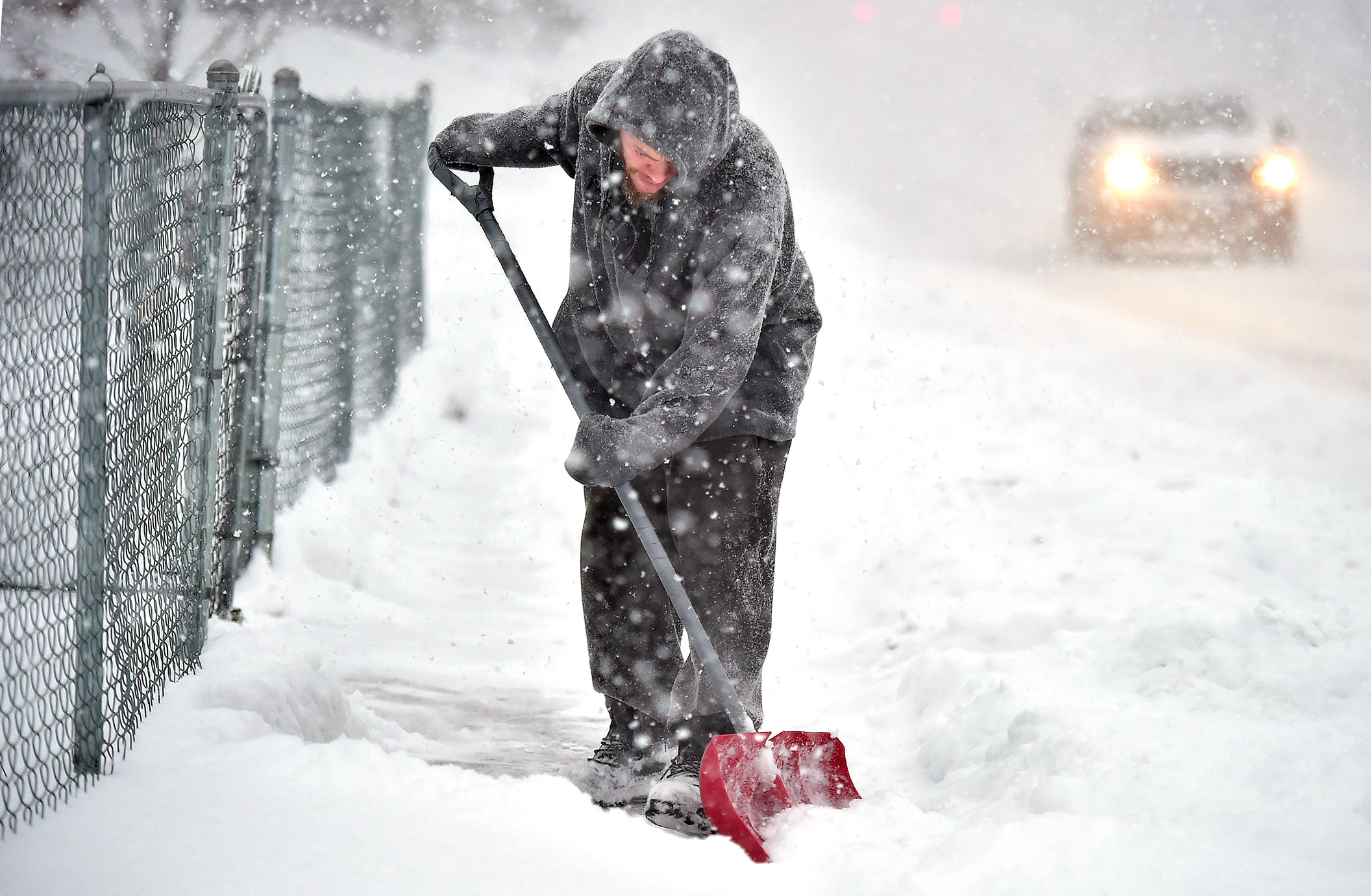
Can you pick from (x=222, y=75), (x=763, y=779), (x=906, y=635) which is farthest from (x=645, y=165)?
(x=906, y=635)

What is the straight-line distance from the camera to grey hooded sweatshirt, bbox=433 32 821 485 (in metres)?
2.21

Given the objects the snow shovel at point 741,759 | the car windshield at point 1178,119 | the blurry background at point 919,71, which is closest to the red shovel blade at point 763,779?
the snow shovel at point 741,759

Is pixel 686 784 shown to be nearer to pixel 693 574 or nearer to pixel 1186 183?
pixel 693 574

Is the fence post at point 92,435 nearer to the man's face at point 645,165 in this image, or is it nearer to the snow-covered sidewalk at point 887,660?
the snow-covered sidewalk at point 887,660

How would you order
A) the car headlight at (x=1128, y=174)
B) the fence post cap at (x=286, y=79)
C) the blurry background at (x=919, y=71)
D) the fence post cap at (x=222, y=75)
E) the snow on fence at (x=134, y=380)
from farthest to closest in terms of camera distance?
the blurry background at (x=919, y=71), the car headlight at (x=1128, y=174), the fence post cap at (x=286, y=79), the fence post cap at (x=222, y=75), the snow on fence at (x=134, y=380)

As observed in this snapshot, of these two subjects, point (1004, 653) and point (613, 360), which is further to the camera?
point (1004, 653)

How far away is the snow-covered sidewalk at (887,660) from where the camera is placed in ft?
6.34

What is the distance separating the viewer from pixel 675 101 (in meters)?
2.18

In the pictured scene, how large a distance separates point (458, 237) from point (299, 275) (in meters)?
5.18

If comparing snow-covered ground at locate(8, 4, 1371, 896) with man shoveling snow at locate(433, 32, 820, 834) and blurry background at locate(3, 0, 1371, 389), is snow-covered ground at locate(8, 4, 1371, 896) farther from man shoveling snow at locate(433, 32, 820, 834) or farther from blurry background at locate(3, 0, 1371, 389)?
blurry background at locate(3, 0, 1371, 389)

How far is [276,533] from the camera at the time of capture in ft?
13.6

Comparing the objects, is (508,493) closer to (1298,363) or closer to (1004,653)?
(1004,653)

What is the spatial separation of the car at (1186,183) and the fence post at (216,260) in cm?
712

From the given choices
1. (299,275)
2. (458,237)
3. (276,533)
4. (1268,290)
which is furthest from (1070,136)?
(276,533)
